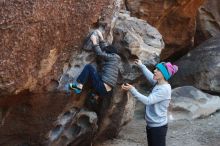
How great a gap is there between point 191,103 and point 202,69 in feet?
4.30

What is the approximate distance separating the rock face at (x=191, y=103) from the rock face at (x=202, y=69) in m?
0.51

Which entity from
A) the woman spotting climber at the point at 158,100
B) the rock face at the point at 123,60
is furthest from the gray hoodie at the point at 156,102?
the rock face at the point at 123,60

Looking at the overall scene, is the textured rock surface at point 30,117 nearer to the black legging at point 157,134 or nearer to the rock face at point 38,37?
the rock face at point 38,37

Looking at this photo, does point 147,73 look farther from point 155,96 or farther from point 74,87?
point 74,87

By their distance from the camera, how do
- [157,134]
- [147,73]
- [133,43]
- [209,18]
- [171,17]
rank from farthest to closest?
[209,18] < [171,17] < [133,43] < [147,73] < [157,134]

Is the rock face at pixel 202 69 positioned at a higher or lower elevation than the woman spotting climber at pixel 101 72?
lower

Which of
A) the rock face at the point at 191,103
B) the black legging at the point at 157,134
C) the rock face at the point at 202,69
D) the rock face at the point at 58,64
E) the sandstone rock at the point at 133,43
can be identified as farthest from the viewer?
the rock face at the point at 202,69

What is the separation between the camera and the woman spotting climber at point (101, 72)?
6.50 metres

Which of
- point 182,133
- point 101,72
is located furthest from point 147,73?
point 182,133

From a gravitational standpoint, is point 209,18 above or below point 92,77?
below

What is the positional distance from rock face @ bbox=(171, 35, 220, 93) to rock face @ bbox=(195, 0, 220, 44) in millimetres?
1997

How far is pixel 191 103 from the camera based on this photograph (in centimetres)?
980

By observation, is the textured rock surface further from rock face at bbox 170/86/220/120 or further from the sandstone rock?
rock face at bbox 170/86/220/120

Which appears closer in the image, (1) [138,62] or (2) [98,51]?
(2) [98,51]
